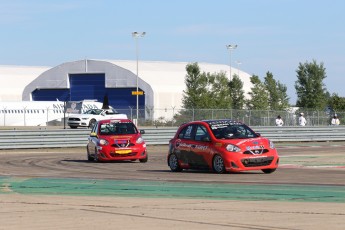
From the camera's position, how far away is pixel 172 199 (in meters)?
14.9

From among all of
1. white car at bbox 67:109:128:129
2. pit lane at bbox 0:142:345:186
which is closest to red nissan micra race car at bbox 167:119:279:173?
pit lane at bbox 0:142:345:186

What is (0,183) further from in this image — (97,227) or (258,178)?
(97,227)

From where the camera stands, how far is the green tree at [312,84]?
286 feet

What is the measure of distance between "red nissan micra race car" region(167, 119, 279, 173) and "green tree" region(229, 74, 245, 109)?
63970 mm

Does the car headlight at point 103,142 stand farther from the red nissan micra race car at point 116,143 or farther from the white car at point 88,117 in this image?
the white car at point 88,117

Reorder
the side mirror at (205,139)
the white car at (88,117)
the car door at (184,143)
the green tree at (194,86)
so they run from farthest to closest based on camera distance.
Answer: the green tree at (194,86), the white car at (88,117), the car door at (184,143), the side mirror at (205,139)

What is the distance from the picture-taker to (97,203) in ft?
46.9

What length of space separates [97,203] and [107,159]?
15003 mm

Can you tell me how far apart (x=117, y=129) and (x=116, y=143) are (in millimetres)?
1000

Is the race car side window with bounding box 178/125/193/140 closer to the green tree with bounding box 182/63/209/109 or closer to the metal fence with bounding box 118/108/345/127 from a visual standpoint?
the metal fence with bounding box 118/108/345/127

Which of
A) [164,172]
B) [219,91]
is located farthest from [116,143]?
[219,91]

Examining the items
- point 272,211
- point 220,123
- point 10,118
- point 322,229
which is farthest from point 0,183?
point 10,118

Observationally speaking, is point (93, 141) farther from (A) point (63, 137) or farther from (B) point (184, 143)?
(A) point (63, 137)

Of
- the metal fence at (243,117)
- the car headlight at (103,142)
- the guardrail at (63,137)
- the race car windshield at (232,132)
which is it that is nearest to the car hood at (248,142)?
the race car windshield at (232,132)
